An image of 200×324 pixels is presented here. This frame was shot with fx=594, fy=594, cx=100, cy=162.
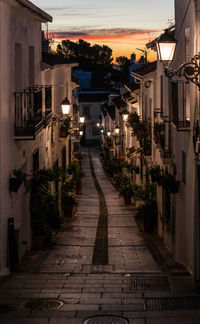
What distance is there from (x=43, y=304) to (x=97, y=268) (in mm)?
5189

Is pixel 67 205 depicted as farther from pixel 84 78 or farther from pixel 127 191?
pixel 84 78

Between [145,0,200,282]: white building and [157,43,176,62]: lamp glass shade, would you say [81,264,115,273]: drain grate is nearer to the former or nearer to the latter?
[145,0,200,282]: white building

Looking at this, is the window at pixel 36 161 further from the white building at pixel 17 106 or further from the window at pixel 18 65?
the window at pixel 18 65

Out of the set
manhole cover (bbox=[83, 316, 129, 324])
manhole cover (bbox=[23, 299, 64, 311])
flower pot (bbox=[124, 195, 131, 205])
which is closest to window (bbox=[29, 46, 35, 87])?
manhole cover (bbox=[23, 299, 64, 311])

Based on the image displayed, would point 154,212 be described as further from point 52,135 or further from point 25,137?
point 25,137

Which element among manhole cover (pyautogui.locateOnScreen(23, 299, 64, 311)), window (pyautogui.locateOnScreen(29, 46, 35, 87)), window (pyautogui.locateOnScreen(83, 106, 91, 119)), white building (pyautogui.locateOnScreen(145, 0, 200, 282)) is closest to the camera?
manhole cover (pyautogui.locateOnScreen(23, 299, 64, 311))

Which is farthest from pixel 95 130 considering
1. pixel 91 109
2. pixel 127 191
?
pixel 127 191

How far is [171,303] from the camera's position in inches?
415

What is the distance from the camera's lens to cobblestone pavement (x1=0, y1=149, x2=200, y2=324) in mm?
9820

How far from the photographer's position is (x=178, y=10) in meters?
16.8

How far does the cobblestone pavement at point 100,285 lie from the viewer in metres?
9.82

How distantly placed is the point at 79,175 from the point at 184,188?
20118 millimetres

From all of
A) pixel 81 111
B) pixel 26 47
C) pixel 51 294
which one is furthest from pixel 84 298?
pixel 81 111

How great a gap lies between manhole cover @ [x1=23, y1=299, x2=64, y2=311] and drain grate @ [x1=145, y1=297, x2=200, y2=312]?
161 centimetres
